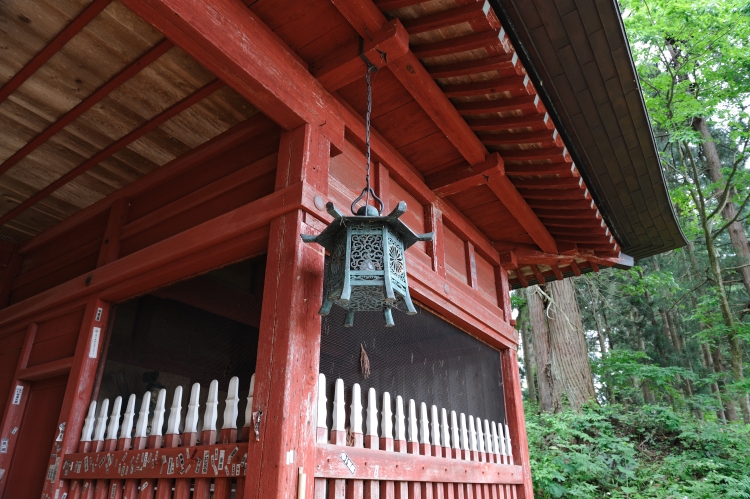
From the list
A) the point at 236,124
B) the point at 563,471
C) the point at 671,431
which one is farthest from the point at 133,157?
the point at 671,431

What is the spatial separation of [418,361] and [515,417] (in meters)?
1.63

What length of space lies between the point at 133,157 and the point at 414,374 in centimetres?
256

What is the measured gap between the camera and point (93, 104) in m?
3.09

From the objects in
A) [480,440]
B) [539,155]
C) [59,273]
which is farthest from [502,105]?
[59,273]

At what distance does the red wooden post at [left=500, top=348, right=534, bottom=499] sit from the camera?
170 inches

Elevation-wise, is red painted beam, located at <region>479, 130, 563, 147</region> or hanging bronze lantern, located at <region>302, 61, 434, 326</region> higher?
red painted beam, located at <region>479, 130, 563, 147</region>

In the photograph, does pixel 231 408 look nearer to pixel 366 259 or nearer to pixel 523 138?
pixel 366 259

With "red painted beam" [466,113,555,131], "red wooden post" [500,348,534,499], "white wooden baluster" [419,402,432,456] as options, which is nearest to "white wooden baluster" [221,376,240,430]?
"white wooden baluster" [419,402,432,456]

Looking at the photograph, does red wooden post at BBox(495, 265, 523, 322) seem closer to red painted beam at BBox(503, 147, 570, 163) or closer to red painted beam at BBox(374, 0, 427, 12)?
red painted beam at BBox(503, 147, 570, 163)

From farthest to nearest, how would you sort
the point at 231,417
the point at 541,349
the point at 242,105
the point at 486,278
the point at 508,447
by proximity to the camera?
the point at 541,349 < the point at 486,278 < the point at 508,447 < the point at 242,105 < the point at 231,417

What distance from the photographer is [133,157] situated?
Answer: 11.6ft

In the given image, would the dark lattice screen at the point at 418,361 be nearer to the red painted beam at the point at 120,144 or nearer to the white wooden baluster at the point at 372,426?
the white wooden baluster at the point at 372,426

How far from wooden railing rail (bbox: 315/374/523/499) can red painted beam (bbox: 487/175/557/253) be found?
68.6 inches

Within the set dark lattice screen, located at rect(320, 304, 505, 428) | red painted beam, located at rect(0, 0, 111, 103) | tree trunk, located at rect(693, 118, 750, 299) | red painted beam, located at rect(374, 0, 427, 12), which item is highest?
tree trunk, located at rect(693, 118, 750, 299)
